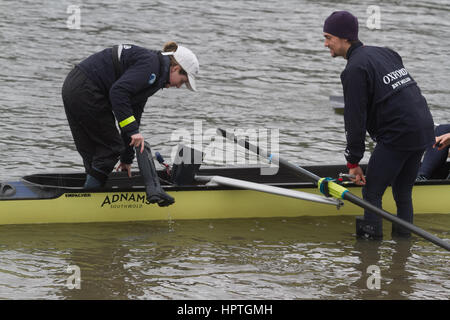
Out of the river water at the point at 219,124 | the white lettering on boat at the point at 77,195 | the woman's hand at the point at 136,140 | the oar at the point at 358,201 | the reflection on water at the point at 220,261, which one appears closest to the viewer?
the reflection on water at the point at 220,261

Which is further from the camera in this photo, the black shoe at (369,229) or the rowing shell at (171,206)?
the rowing shell at (171,206)

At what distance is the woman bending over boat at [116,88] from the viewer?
299 inches

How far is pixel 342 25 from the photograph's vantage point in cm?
727

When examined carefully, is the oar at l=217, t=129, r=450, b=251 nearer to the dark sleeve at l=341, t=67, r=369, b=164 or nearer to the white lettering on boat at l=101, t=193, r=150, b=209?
the dark sleeve at l=341, t=67, r=369, b=164

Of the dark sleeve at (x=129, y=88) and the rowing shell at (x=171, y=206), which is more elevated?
the dark sleeve at (x=129, y=88)

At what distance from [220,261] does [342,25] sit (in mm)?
2476

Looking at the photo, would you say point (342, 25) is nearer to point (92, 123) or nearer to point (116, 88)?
point (116, 88)

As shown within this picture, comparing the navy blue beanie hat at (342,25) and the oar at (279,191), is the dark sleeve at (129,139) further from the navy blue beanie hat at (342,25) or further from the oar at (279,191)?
the navy blue beanie hat at (342,25)

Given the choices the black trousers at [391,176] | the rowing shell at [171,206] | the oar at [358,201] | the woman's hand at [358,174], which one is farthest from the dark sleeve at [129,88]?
the black trousers at [391,176]

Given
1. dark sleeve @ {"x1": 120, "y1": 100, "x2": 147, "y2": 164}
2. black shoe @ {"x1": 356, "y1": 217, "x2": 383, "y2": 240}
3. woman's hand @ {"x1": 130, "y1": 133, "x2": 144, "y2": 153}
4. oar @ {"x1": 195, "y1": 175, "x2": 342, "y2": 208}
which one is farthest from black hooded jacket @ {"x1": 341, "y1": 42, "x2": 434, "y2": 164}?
dark sleeve @ {"x1": 120, "y1": 100, "x2": 147, "y2": 164}

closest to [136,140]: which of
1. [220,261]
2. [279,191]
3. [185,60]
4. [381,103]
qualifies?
[185,60]

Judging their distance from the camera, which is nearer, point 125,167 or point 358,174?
point 358,174

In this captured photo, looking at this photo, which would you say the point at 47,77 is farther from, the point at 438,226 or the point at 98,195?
the point at 438,226

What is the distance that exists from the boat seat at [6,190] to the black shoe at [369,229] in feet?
11.6
